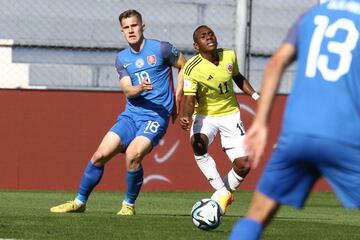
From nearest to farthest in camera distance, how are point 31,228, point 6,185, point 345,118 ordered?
1. point 345,118
2. point 31,228
3. point 6,185

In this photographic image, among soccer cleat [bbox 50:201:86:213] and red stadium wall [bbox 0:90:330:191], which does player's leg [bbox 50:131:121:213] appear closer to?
soccer cleat [bbox 50:201:86:213]

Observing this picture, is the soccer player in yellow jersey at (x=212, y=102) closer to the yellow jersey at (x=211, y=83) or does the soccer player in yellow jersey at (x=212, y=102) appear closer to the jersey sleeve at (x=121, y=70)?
the yellow jersey at (x=211, y=83)

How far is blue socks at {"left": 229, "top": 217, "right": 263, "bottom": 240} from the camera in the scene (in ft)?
18.4

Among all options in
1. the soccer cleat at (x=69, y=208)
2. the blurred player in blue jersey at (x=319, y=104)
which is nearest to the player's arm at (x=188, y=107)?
the soccer cleat at (x=69, y=208)

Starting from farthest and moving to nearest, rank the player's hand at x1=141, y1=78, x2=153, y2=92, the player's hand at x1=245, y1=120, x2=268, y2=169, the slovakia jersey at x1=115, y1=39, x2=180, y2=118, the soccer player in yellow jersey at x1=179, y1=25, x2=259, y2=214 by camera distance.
Answer: the soccer player in yellow jersey at x1=179, y1=25, x2=259, y2=214
the slovakia jersey at x1=115, y1=39, x2=180, y2=118
the player's hand at x1=141, y1=78, x2=153, y2=92
the player's hand at x1=245, y1=120, x2=268, y2=169

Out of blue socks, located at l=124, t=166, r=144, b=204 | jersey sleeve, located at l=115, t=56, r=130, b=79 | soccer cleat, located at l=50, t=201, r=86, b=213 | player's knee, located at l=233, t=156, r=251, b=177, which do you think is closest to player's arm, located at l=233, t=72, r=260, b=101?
player's knee, located at l=233, t=156, r=251, b=177

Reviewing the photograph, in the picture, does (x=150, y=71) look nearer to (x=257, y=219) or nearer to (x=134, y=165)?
(x=134, y=165)

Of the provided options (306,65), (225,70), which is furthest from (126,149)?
(306,65)

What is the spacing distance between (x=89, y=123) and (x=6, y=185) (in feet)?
4.94

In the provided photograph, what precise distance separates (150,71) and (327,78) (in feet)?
20.5

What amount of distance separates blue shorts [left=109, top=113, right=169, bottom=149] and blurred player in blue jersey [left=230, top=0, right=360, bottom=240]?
585 cm

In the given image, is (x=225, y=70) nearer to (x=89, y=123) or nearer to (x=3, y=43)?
(x=89, y=123)

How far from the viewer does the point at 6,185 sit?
15.9 metres

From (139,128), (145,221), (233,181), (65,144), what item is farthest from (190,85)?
(65,144)
